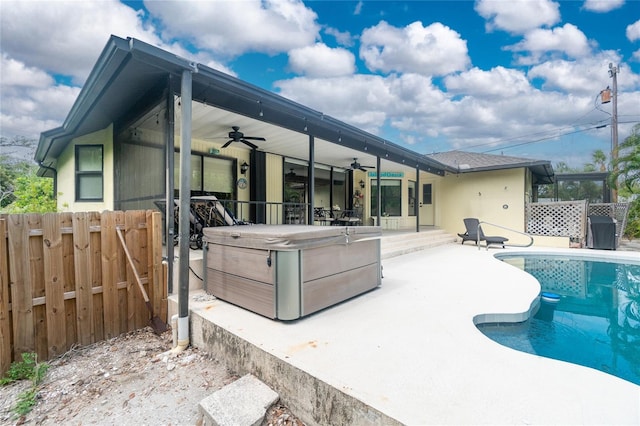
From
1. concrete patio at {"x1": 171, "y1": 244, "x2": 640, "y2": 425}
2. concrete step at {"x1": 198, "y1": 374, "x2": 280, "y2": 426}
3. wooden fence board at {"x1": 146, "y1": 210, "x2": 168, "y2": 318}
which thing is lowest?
concrete step at {"x1": 198, "y1": 374, "x2": 280, "y2": 426}

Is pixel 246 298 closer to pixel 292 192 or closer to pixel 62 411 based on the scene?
pixel 62 411

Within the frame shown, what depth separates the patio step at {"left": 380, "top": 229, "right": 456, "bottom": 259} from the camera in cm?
719

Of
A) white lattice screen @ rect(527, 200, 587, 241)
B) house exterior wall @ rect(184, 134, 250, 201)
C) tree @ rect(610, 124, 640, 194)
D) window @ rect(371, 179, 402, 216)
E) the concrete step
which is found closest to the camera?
the concrete step

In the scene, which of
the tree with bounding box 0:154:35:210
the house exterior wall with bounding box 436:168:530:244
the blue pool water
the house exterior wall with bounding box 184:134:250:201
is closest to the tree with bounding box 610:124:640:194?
the house exterior wall with bounding box 436:168:530:244

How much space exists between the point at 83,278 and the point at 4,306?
22.3 inches

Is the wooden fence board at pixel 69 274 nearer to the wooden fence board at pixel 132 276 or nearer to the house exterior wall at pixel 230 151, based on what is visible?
the wooden fence board at pixel 132 276

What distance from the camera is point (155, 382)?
7.72 ft

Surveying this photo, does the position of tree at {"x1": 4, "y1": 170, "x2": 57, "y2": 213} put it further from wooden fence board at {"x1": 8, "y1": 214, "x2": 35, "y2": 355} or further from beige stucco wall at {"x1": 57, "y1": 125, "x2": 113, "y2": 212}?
wooden fence board at {"x1": 8, "y1": 214, "x2": 35, "y2": 355}

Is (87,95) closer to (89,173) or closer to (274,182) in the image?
(89,173)

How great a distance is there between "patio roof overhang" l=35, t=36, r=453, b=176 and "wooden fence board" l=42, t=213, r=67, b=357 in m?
1.78

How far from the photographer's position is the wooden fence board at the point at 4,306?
2398 millimetres

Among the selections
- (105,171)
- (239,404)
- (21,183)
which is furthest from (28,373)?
(21,183)

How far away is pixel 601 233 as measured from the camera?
909cm

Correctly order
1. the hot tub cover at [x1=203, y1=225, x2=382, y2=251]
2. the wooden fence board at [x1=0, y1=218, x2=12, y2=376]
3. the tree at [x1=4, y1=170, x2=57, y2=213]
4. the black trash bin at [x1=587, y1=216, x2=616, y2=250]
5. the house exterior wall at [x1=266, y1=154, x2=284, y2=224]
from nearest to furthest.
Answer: the wooden fence board at [x1=0, y1=218, x2=12, y2=376] < the hot tub cover at [x1=203, y1=225, x2=382, y2=251] < the tree at [x1=4, y1=170, x2=57, y2=213] < the house exterior wall at [x1=266, y1=154, x2=284, y2=224] < the black trash bin at [x1=587, y1=216, x2=616, y2=250]
